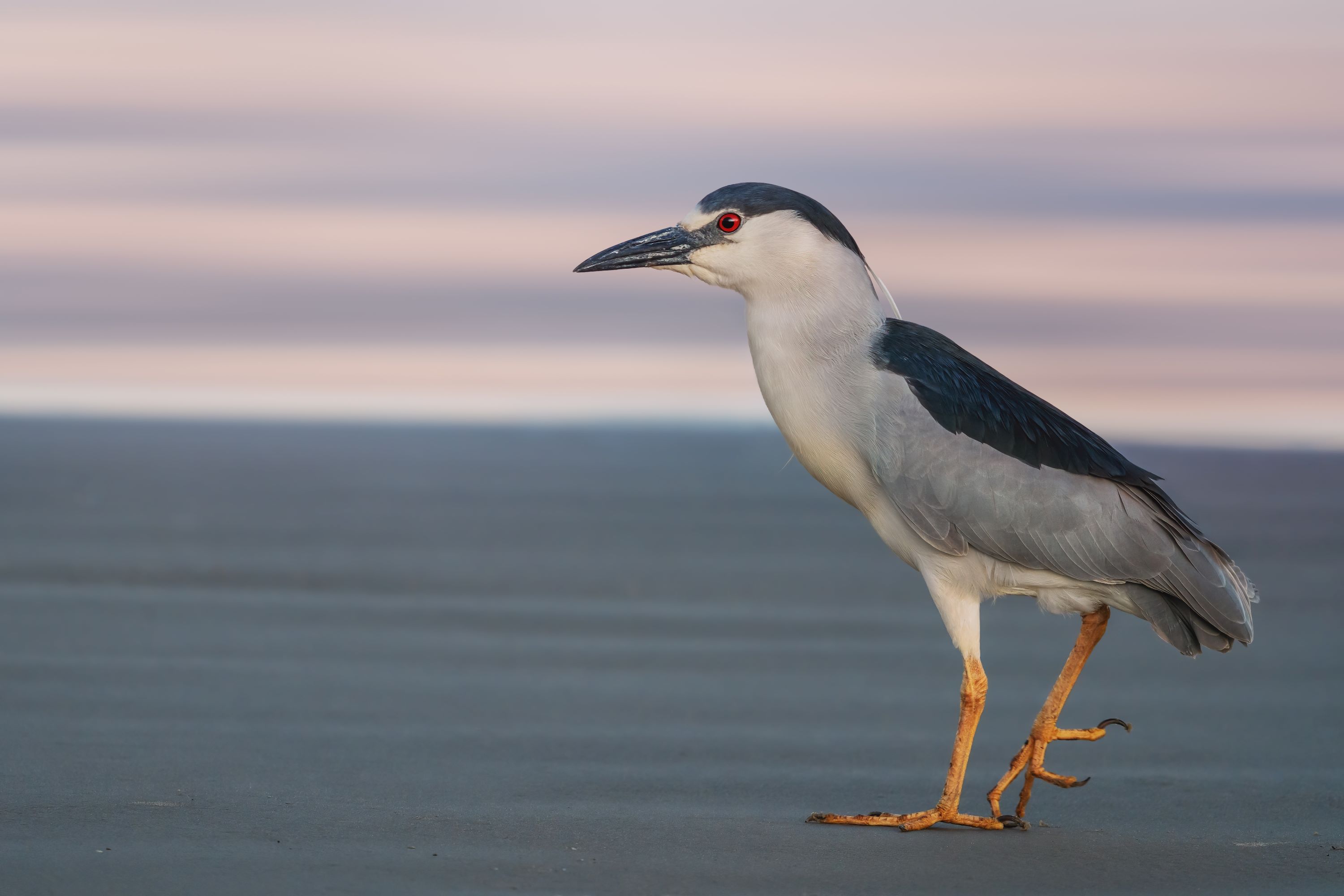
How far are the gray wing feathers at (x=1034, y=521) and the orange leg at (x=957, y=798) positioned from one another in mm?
551

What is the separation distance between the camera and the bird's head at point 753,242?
6.19 m

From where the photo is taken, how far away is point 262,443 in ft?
186

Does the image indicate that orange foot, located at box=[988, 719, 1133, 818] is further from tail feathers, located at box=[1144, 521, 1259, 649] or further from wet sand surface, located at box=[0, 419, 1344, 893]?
tail feathers, located at box=[1144, 521, 1259, 649]

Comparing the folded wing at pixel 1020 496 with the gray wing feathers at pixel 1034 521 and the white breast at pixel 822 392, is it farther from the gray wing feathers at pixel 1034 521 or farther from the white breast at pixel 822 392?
the white breast at pixel 822 392

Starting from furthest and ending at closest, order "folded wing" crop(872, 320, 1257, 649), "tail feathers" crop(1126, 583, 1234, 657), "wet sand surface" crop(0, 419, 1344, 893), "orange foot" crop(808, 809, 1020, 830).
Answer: "tail feathers" crop(1126, 583, 1234, 657) < "folded wing" crop(872, 320, 1257, 649) < "orange foot" crop(808, 809, 1020, 830) < "wet sand surface" crop(0, 419, 1344, 893)

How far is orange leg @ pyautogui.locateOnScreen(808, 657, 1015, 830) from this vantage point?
592 cm

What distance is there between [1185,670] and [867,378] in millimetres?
5844

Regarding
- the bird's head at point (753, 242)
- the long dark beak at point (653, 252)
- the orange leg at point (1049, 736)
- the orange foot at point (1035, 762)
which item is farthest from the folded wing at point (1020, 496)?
the long dark beak at point (653, 252)

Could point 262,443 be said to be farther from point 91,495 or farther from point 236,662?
point 236,662

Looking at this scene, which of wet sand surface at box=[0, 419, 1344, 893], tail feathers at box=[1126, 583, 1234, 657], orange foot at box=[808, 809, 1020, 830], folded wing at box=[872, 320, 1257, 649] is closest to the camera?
wet sand surface at box=[0, 419, 1344, 893]

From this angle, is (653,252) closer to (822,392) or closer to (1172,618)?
(822,392)

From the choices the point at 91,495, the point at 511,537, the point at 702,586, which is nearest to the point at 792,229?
the point at 702,586

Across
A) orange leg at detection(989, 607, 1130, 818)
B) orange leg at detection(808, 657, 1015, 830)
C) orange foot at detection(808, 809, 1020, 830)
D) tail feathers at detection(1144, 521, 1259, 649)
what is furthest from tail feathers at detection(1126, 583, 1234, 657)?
orange foot at detection(808, 809, 1020, 830)

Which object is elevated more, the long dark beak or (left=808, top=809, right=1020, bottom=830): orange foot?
the long dark beak
